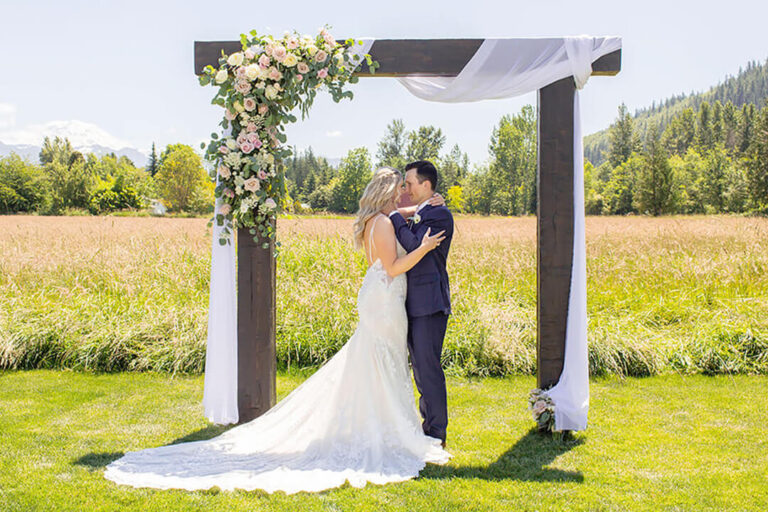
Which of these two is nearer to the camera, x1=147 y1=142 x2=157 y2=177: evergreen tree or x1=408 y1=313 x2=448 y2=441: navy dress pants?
x1=408 y1=313 x2=448 y2=441: navy dress pants

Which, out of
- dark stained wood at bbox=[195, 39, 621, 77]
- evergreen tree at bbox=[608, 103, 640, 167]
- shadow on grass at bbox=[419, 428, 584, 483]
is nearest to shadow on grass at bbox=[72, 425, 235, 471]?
shadow on grass at bbox=[419, 428, 584, 483]

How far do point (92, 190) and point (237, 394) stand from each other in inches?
1543

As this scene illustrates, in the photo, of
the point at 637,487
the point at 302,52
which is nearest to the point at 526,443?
the point at 637,487

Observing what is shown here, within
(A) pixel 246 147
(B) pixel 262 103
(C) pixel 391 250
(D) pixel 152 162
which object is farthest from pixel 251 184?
(D) pixel 152 162

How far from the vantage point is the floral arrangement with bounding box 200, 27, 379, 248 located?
3816 mm

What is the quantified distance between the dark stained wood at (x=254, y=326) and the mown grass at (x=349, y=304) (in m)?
1.73

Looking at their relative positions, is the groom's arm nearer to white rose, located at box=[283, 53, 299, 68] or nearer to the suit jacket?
the suit jacket

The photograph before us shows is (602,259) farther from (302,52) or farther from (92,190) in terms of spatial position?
(92,190)

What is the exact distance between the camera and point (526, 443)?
13.4 ft

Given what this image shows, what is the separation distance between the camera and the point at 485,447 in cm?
401

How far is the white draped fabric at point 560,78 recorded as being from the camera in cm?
389

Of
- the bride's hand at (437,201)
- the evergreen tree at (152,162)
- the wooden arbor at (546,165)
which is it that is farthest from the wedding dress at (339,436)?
the evergreen tree at (152,162)

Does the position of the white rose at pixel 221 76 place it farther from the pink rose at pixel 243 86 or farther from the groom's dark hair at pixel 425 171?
the groom's dark hair at pixel 425 171

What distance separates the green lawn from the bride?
0.69ft
